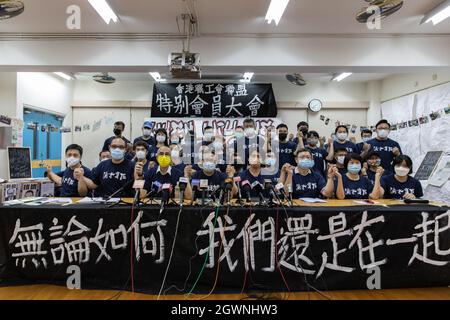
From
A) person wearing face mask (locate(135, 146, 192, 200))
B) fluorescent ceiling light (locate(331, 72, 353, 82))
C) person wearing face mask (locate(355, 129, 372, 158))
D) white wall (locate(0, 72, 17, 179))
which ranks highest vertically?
fluorescent ceiling light (locate(331, 72, 353, 82))

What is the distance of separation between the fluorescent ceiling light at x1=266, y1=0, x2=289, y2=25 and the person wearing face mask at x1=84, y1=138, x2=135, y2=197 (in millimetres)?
2318

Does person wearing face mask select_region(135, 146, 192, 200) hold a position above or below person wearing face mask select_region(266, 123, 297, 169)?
below

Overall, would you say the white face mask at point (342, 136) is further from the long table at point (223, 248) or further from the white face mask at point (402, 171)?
the long table at point (223, 248)

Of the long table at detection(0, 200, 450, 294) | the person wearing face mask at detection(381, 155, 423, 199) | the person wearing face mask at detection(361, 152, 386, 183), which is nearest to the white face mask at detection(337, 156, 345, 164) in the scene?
the person wearing face mask at detection(361, 152, 386, 183)

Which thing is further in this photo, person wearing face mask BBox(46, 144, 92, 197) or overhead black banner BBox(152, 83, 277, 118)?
overhead black banner BBox(152, 83, 277, 118)

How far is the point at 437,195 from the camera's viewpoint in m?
4.71

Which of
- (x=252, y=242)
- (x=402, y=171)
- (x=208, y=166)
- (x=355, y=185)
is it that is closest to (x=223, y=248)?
(x=252, y=242)

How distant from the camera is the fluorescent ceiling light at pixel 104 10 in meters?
3.14

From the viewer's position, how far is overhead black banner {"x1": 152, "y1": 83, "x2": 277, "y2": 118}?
20.9ft

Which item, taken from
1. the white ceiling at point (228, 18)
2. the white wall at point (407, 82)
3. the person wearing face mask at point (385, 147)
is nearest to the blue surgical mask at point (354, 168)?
the person wearing face mask at point (385, 147)

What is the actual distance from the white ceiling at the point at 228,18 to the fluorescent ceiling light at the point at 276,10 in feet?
0.23

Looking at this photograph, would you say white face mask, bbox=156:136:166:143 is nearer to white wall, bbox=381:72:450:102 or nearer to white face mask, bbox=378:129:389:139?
white face mask, bbox=378:129:389:139

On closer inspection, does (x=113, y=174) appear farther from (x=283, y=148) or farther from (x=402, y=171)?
(x=402, y=171)
